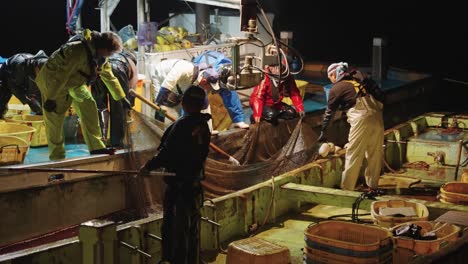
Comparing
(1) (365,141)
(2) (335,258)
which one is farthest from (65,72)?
(2) (335,258)

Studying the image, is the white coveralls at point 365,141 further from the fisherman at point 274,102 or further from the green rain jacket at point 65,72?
the green rain jacket at point 65,72

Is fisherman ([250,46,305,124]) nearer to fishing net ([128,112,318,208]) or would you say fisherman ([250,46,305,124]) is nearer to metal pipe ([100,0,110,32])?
fishing net ([128,112,318,208])

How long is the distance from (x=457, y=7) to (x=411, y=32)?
3748 mm

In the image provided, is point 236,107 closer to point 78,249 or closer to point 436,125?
point 436,125

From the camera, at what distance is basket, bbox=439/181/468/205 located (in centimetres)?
775

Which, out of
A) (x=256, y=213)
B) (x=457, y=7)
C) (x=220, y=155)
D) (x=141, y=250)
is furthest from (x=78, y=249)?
(x=457, y=7)

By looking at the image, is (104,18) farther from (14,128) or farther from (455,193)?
(455,193)

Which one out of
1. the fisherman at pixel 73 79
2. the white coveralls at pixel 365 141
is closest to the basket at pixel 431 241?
the white coveralls at pixel 365 141

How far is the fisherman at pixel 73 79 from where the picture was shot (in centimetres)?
780

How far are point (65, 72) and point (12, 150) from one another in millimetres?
1111

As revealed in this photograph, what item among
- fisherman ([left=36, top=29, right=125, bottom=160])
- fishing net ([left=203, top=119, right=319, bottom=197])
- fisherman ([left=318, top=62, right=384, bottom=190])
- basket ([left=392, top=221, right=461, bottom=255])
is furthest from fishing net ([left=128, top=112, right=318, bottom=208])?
basket ([left=392, top=221, right=461, bottom=255])

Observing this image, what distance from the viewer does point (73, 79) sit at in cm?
796

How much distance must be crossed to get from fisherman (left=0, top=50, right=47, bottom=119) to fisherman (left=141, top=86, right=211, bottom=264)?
4.07 meters

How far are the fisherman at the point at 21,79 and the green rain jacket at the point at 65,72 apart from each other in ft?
3.02
